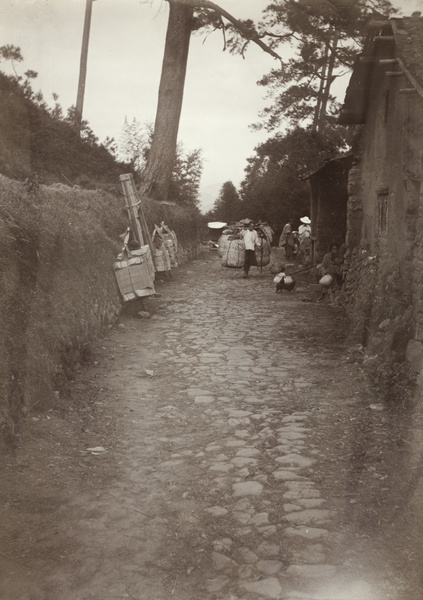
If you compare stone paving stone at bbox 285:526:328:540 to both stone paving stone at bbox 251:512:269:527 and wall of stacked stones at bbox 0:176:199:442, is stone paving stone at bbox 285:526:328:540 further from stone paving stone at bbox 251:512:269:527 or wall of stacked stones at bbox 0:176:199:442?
wall of stacked stones at bbox 0:176:199:442

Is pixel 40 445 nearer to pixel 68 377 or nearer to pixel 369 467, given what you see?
pixel 68 377

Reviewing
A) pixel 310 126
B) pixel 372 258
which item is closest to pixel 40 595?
pixel 372 258

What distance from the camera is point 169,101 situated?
62.7ft

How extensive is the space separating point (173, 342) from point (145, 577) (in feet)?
20.1

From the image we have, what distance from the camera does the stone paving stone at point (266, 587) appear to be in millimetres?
3445

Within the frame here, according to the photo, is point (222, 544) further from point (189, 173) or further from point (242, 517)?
point (189, 173)

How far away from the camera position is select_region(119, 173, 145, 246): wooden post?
1253cm

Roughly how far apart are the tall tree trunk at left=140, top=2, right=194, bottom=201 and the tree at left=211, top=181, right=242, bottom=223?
27057mm

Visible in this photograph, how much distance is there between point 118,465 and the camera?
521 centimetres

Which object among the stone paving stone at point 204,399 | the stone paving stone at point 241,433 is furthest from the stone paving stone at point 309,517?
the stone paving stone at point 204,399

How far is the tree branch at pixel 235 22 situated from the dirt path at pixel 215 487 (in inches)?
521

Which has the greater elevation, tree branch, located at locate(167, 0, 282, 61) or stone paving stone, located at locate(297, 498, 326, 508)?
tree branch, located at locate(167, 0, 282, 61)

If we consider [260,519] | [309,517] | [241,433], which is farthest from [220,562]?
[241,433]

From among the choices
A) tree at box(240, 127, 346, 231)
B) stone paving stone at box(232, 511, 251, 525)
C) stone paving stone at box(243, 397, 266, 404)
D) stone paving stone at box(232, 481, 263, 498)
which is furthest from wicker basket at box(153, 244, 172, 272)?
tree at box(240, 127, 346, 231)
